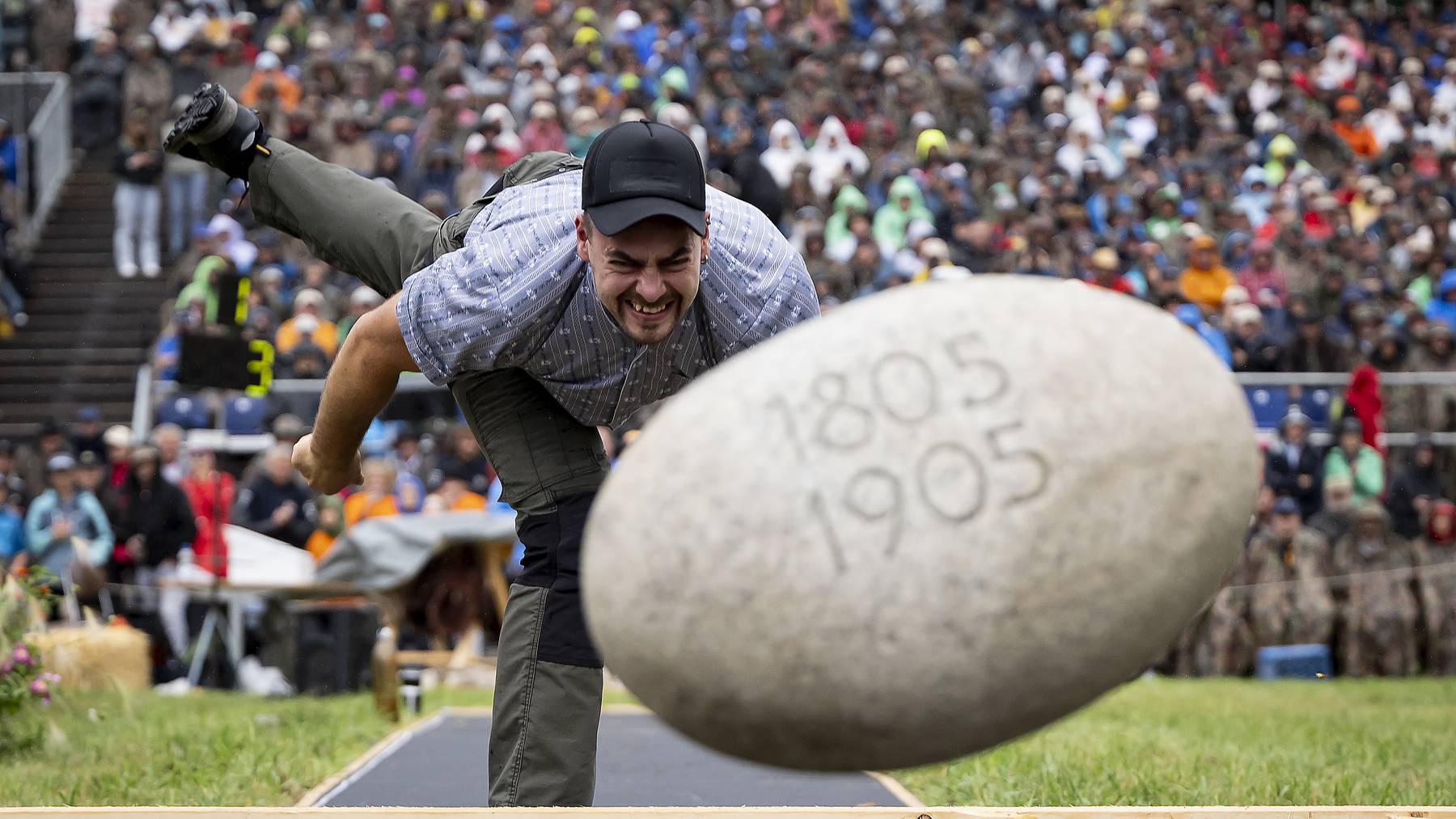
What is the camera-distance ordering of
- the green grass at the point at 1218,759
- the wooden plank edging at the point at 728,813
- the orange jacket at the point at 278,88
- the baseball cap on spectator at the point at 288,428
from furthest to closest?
the orange jacket at the point at 278,88 < the baseball cap on spectator at the point at 288,428 < the green grass at the point at 1218,759 < the wooden plank edging at the point at 728,813

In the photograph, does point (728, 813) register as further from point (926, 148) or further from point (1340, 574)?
point (926, 148)

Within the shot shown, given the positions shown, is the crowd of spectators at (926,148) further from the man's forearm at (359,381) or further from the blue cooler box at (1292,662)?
the man's forearm at (359,381)

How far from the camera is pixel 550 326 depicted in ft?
12.2

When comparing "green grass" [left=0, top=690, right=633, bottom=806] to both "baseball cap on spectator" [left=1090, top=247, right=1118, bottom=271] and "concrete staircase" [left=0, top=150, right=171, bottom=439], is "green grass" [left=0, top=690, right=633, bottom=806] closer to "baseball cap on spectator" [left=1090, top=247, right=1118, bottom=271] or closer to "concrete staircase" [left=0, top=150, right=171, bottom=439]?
"concrete staircase" [left=0, top=150, right=171, bottom=439]

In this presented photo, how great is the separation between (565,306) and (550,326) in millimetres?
64

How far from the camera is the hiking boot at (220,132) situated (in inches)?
180

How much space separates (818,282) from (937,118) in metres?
4.37

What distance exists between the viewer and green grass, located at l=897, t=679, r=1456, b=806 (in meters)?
5.00

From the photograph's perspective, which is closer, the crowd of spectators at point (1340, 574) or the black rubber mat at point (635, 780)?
the black rubber mat at point (635, 780)

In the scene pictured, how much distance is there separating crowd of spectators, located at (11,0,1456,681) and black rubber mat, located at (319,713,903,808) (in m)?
5.45

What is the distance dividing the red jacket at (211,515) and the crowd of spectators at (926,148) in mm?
71

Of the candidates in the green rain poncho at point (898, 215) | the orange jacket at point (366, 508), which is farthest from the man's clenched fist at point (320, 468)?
the green rain poncho at point (898, 215)

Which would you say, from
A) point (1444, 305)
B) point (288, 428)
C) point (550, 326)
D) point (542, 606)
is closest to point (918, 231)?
point (1444, 305)

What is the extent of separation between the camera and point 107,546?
11531 mm
